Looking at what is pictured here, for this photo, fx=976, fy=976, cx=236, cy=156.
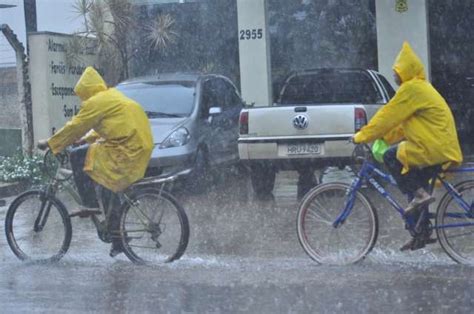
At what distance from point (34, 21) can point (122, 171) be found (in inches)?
360

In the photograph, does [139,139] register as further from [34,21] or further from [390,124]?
[34,21]

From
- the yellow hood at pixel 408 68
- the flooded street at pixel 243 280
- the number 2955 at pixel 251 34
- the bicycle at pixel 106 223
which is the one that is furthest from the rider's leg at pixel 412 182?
the number 2955 at pixel 251 34

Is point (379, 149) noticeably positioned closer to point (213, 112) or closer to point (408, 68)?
point (408, 68)

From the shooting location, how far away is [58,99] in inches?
605

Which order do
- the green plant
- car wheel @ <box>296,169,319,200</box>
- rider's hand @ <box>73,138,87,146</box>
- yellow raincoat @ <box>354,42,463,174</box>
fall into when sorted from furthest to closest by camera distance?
the green plant
car wheel @ <box>296,169,319,200</box>
rider's hand @ <box>73,138,87,146</box>
yellow raincoat @ <box>354,42,463,174</box>

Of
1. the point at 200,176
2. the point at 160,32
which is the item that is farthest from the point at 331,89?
the point at 160,32

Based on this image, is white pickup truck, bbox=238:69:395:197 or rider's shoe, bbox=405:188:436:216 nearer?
rider's shoe, bbox=405:188:436:216

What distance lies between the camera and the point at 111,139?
323 inches

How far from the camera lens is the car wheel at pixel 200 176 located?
12422 millimetres

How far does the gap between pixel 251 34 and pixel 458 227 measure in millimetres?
10718

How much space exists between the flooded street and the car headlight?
2450 mm

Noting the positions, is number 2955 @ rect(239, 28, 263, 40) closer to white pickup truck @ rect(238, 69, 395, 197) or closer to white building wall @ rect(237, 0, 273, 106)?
white building wall @ rect(237, 0, 273, 106)

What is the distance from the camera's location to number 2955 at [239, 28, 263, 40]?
17922 mm

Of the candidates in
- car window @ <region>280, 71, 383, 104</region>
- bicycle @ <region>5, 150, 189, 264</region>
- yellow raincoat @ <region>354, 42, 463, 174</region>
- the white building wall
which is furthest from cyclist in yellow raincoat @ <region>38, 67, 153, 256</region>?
the white building wall
